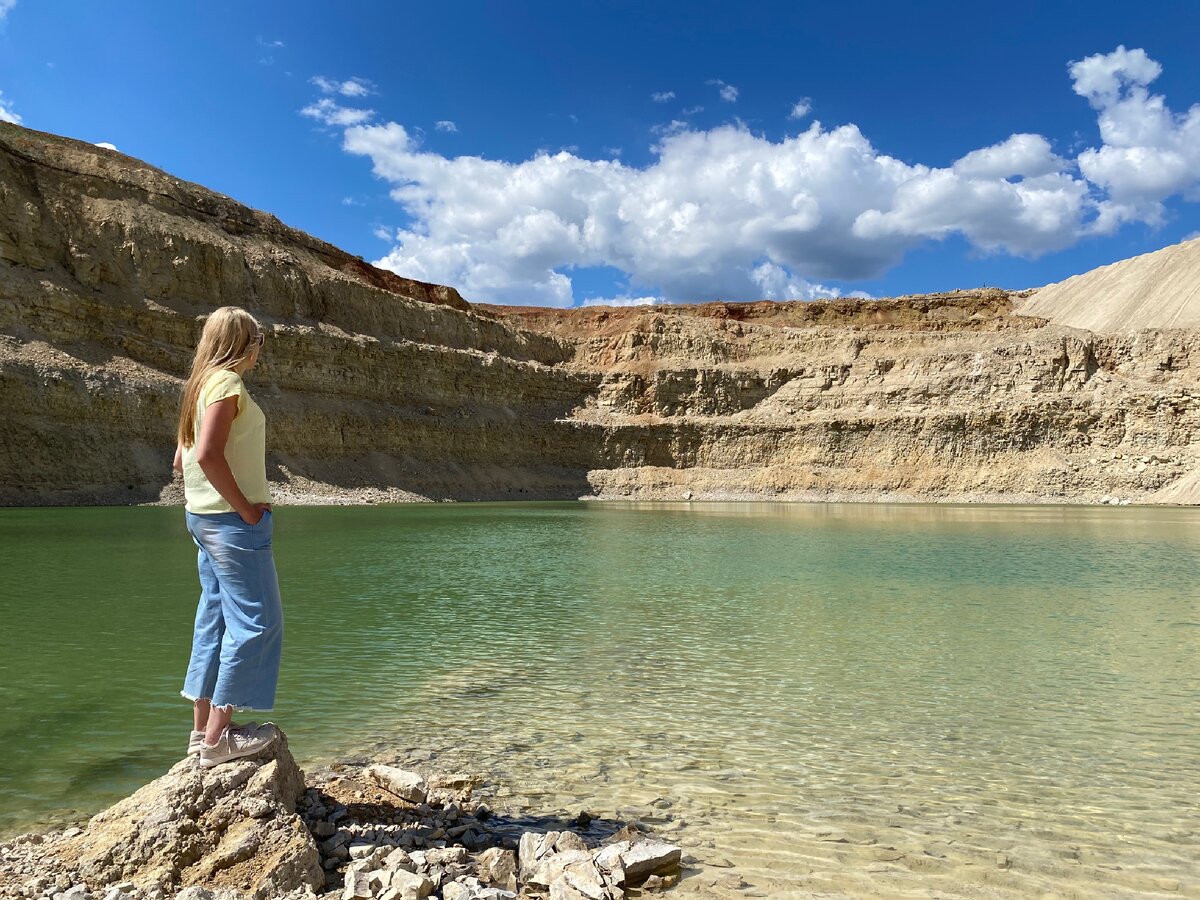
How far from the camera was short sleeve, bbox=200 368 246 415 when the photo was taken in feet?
12.7

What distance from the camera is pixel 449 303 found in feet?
256

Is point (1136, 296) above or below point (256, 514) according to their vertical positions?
above

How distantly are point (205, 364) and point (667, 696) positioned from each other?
504 centimetres

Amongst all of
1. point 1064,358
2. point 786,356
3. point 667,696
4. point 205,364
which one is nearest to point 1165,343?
point 1064,358

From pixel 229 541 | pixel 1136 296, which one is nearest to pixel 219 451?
pixel 229 541

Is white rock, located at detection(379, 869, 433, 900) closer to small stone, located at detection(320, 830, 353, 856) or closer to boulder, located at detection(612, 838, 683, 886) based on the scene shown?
small stone, located at detection(320, 830, 353, 856)

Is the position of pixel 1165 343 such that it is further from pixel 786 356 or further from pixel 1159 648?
pixel 1159 648

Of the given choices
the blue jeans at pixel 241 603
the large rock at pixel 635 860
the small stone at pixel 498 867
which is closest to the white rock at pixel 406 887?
the small stone at pixel 498 867

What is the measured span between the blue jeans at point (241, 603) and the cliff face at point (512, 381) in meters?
43.3

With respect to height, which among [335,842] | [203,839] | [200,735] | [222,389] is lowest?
[335,842]

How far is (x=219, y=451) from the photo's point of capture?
151 inches

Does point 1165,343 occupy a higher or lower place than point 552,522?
higher

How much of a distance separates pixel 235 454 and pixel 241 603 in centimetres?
75

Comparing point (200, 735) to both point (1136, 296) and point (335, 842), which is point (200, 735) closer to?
point (335, 842)
